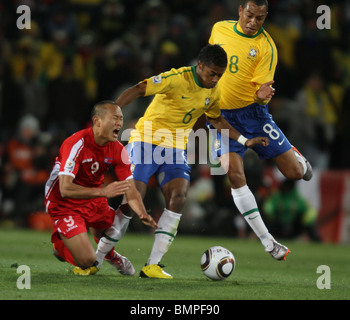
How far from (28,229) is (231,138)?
6392 mm

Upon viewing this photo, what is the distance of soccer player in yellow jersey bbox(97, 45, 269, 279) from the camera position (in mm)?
7270

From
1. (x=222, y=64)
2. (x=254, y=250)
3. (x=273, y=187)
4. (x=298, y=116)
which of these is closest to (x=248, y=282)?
(x=222, y=64)

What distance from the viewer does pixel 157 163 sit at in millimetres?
7535

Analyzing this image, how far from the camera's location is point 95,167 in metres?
7.07

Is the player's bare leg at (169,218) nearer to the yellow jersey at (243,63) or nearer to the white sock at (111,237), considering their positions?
the white sock at (111,237)

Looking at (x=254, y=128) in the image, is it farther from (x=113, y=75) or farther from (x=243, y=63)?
(x=113, y=75)

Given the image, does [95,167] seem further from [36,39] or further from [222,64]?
[36,39]

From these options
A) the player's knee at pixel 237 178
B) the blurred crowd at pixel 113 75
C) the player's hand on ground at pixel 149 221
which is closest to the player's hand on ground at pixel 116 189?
the player's hand on ground at pixel 149 221

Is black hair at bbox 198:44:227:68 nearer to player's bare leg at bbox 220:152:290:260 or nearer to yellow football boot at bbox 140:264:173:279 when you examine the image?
player's bare leg at bbox 220:152:290:260

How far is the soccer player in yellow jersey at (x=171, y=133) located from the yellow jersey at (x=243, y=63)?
1.62 ft

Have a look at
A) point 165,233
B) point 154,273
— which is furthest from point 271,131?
point 154,273

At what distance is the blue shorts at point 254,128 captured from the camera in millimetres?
8258

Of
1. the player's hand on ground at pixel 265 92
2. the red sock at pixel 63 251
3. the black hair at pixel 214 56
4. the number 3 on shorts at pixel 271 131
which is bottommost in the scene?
the red sock at pixel 63 251

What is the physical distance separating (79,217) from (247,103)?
240 cm
